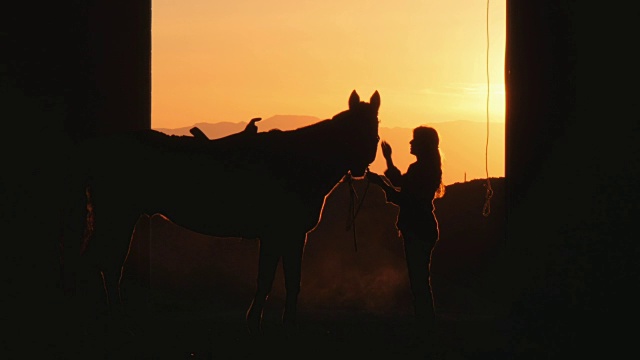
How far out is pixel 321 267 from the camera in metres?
16.4

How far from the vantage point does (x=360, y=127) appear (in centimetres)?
872

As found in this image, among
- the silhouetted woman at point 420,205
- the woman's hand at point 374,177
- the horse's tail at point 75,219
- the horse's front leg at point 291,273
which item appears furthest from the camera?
the woman's hand at point 374,177

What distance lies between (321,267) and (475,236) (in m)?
3.47

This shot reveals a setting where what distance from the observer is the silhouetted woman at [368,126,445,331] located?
882 cm

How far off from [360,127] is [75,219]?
2.30 metres

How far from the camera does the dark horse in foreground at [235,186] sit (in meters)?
8.65

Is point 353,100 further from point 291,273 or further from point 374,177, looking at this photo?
point 291,273

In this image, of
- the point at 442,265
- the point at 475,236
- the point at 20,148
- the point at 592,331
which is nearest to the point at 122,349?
the point at 20,148

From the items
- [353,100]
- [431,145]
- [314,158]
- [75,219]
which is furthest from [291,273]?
[75,219]

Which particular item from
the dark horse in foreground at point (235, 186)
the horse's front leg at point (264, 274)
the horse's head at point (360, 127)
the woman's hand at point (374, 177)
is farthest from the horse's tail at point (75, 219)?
the woman's hand at point (374, 177)

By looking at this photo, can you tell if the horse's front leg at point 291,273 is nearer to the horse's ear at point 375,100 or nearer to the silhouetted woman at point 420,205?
the silhouetted woman at point 420,205

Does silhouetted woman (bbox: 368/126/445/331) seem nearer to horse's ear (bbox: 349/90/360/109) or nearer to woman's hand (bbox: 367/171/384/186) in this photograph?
woman's hand (bbox: 367/171/384/186)

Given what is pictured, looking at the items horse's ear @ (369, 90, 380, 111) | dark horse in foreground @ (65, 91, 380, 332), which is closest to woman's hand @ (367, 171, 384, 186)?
dark horse in foreground @ (65, 91, 380, 332)

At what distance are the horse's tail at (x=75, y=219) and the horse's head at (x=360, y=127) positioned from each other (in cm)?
201
